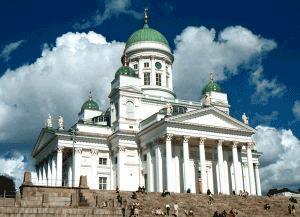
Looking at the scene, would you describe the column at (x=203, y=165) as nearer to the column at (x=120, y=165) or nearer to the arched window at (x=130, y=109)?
the column at (x=120, y=165)

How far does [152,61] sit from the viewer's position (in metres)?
72.7

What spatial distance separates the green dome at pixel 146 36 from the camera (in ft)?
243

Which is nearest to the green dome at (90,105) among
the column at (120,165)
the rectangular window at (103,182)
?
the rectangular window at (103,182)

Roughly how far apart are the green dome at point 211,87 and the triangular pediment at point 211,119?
1374 centimetres

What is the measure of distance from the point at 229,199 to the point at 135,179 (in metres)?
17.1

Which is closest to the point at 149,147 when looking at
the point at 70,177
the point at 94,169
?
the point at 94,169

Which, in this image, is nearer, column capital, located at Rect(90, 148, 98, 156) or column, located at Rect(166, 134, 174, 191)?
column, located at Rect(166, 134, 174, 191)

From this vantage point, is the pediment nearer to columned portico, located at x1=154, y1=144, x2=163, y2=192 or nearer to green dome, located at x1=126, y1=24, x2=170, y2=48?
columned portico, located at x1=154, y1=144, x2=163, y2=192

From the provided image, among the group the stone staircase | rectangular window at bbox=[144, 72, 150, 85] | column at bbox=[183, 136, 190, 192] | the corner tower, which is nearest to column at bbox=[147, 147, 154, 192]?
column at bbox=[183, 136, 190, 192]

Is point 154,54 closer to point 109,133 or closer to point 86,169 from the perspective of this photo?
point 109,133

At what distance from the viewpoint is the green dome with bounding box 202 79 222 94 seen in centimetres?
7359

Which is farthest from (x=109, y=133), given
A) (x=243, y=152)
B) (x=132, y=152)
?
(x=243, y=152)

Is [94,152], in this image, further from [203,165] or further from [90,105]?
[203,165]

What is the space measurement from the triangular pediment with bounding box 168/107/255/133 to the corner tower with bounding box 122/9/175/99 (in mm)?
12412
